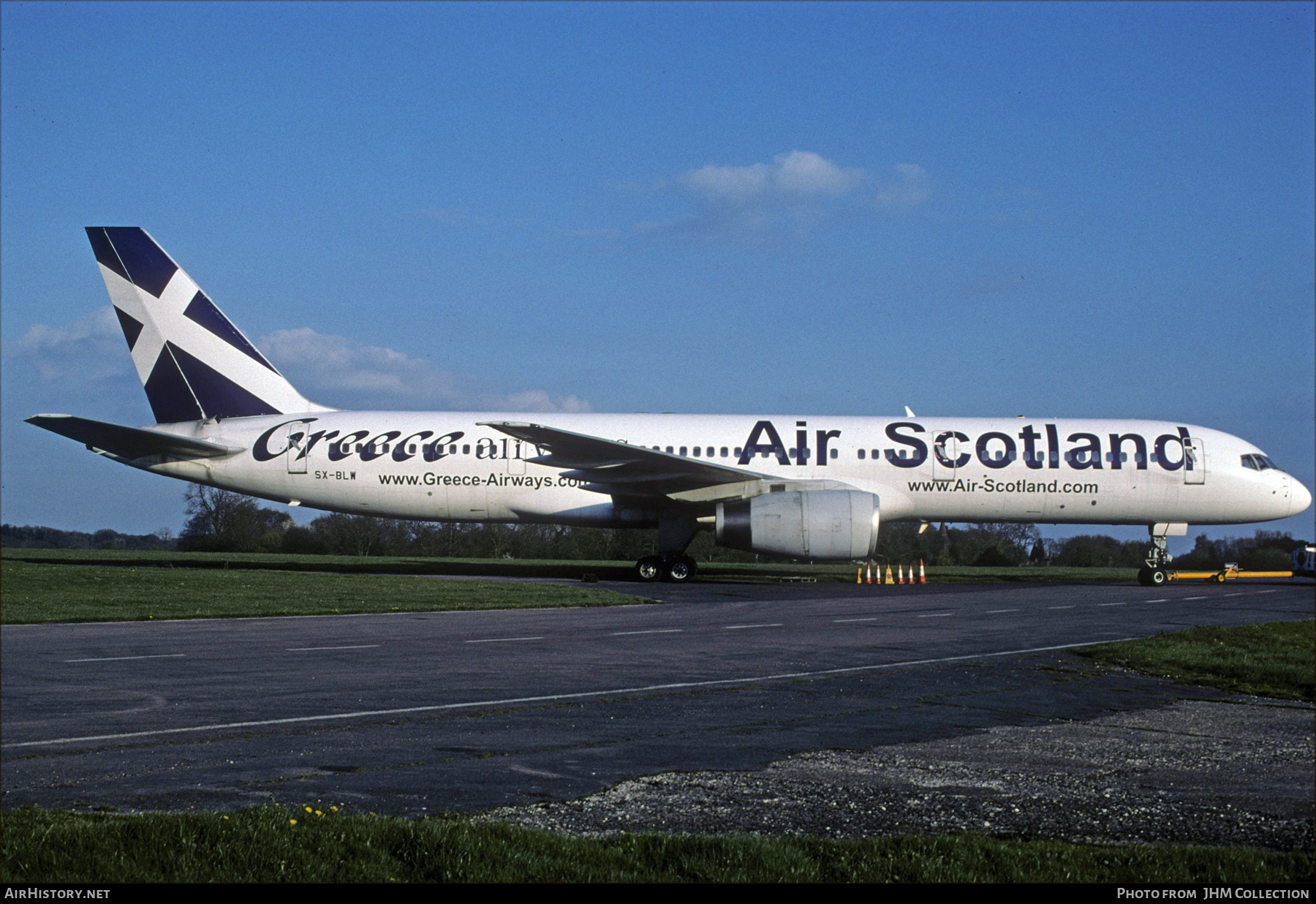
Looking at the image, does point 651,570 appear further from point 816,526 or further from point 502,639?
point 502,639

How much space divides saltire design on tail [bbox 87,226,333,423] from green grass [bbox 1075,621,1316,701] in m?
21.4

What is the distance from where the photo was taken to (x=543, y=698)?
8.42m

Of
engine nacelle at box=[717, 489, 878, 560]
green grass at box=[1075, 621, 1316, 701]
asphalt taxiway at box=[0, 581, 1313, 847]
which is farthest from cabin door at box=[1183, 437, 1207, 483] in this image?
green grass at box=[1075, 621, 1316, 701]

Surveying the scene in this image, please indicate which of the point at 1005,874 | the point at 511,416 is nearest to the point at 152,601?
the point at 511,416

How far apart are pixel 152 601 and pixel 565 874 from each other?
13999 mm

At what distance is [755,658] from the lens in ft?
36.8

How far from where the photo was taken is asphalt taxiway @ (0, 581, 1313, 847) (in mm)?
5699

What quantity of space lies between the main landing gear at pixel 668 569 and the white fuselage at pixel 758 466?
1144 mm

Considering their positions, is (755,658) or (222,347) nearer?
(755,658)

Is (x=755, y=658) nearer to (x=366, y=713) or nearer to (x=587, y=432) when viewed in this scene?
(x=366, y=713)

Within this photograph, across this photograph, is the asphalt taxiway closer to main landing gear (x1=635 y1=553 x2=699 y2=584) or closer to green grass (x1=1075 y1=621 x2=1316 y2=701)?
green grass (x1=1075 y1=621 x2=1316 y2=701)

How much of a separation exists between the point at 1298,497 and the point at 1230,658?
61.1 ft

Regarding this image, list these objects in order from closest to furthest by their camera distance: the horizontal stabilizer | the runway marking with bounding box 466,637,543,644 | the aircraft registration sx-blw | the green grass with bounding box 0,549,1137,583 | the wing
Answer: the runway marking with bounding box 466,637,543,644, the wing, the horizontal stabilizer, the aircraft registration sx-blw, the green grass with bounding box 0,549,1137,583

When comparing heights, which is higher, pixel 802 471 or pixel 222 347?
pixel 222 347
